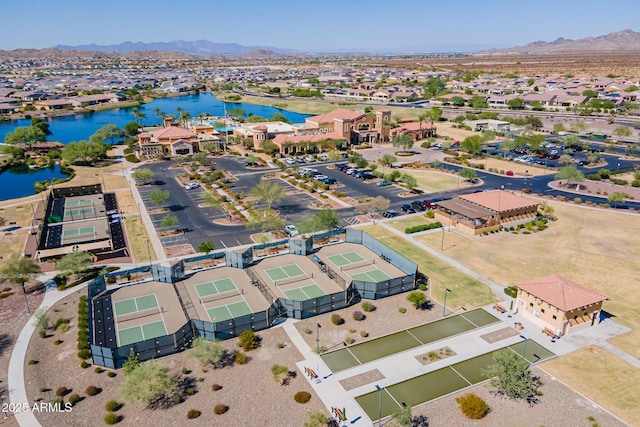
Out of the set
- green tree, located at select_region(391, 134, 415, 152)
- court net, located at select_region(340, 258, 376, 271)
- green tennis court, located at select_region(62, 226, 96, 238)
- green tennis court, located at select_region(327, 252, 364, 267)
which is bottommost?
court net, located at select_region(340, 258, 376, 271)

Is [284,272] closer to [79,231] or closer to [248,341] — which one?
[248,341]

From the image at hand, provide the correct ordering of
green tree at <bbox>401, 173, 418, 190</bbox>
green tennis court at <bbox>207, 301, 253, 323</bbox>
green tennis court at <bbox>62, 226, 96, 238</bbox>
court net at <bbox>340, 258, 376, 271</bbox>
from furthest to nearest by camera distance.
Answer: green tree at <bbox>401, 173, 418, 190</bbox> < green tennis court at <bbox>62, 226, 96, 238</bbox> < court net at <bbox>340, 258, 376, 271</bbox> < green tennis court at <bbox>207, 301, 253, 323</bbox>

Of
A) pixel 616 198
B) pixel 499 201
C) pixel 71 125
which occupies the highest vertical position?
pixel 499 201

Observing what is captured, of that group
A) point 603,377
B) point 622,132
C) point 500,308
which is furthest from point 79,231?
point 622,132

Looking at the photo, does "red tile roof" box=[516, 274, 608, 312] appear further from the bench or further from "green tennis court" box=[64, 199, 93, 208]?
"green tennis court" box=[64, 199, 93, 208]

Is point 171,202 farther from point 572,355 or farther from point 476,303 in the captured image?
point 572,355

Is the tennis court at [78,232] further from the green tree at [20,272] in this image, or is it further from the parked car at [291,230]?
the parked car at [291,230]

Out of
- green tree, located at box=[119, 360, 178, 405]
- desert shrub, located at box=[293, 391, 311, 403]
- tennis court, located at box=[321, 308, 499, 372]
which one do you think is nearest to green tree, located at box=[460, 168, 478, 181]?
tennis court, located at box=[321, 308, 499, 372]
